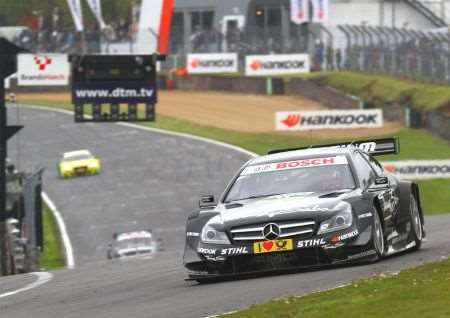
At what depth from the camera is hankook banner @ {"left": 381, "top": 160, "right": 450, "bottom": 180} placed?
4775 cm

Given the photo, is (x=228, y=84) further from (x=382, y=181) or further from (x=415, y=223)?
(x=382, y=181)

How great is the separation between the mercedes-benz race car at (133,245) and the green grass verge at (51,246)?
1.42 metres

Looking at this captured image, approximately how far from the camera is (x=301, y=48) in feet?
244

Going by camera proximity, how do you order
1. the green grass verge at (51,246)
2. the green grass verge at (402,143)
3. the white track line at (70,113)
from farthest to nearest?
the green grass verge at (402,143), the white track line at (70,113), the green grass verge at (51,246)

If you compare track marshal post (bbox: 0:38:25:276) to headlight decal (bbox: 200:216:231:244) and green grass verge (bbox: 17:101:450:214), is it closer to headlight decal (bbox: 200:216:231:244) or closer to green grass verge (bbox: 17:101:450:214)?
headlight decal (bbox: 200:216:231:244)

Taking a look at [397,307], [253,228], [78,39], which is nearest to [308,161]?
[253,228]

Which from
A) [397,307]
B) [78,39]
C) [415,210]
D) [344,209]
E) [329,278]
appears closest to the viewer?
[397,307]

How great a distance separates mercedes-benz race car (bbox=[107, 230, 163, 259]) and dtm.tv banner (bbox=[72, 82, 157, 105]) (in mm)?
4283

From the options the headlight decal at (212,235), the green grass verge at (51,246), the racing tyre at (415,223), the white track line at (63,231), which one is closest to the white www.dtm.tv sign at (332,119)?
the white track line at (63,231)

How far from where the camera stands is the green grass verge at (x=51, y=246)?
39.0 metres

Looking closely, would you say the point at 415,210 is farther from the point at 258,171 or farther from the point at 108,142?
the point at 108,142

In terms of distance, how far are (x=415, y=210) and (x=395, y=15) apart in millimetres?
70154

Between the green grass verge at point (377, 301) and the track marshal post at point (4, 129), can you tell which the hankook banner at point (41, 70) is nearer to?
the track marshal post at point (4, 129)

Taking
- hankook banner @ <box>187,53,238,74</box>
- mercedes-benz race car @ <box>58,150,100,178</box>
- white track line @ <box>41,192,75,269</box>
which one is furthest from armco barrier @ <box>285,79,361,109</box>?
white track line @ <box>41,192,75,269</box>
